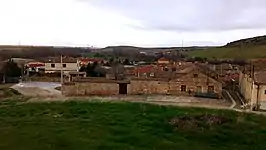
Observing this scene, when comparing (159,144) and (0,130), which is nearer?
(159,144)

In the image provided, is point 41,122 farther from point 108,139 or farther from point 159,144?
point 159,144

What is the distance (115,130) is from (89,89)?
67.0 feet

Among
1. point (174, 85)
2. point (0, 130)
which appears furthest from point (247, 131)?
point (174, 85)

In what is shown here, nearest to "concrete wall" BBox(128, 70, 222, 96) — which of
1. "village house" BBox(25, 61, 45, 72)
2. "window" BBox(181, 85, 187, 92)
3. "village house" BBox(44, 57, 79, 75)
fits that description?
"window" BBox(181, 85, 187, 92)

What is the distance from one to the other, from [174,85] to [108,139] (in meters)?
23.0

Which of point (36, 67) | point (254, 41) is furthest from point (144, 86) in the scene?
point (254, 41)

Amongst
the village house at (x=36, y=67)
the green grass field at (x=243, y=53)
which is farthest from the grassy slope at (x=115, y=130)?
the green grass field at (x=243, y=53)

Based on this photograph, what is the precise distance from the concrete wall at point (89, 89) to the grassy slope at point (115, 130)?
395 inches

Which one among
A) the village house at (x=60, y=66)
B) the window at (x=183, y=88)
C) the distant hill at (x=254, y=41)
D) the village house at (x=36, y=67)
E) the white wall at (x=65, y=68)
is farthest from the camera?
the distant hill at (x=254, y=41)

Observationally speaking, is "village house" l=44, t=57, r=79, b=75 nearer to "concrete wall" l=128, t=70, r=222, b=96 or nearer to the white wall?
the white wall

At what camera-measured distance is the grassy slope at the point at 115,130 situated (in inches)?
782

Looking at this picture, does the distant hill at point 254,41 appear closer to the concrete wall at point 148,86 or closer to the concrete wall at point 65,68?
the concrete wall at point 65,68

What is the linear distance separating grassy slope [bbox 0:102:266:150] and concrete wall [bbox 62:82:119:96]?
10.0 metres

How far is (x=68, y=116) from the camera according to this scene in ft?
94.5
